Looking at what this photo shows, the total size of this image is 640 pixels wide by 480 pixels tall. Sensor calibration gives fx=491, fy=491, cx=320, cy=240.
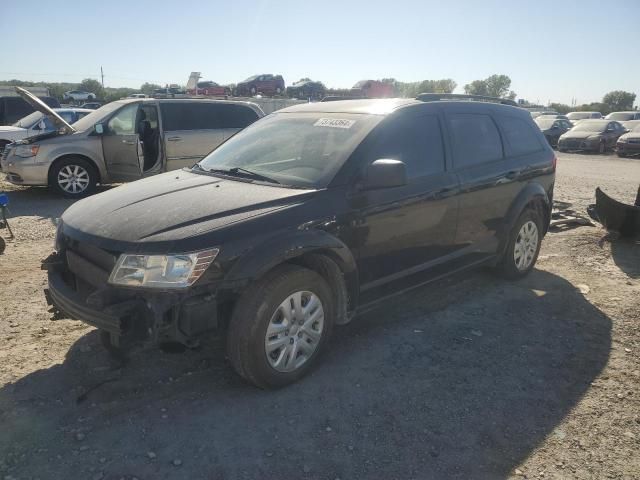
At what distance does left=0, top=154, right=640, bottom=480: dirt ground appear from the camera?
249cm

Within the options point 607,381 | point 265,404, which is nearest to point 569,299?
point 607,381

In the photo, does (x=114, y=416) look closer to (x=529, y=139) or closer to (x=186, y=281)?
(x=186, y=281)

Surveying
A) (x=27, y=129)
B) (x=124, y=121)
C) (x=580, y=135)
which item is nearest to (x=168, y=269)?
(x=124, y=121)

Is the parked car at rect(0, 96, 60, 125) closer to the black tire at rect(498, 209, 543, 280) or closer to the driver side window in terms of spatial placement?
the driver side window

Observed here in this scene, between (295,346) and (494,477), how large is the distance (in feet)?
4.38

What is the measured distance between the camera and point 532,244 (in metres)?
5.23

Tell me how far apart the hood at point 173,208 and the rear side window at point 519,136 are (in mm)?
2636

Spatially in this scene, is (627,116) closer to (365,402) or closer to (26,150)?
(26,150)

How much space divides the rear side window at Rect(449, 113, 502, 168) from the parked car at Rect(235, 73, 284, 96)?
108 feet

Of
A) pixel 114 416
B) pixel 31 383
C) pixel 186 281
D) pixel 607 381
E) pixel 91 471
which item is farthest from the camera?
pixel 607 381

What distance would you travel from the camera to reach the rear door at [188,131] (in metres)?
8.77

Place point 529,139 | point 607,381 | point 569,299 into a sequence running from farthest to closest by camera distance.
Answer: point 529,139
point 569,299
point 607,381

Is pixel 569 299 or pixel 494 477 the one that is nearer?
pixel 494 477

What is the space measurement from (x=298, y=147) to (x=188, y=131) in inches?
229
